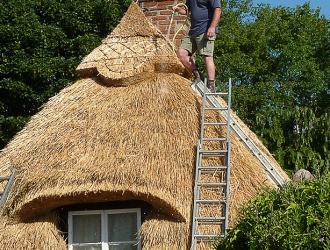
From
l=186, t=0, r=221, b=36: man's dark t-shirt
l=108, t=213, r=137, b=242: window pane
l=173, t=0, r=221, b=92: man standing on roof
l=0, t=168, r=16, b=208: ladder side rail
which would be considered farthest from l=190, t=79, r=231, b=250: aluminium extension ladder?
l=0, t=168, r=16, b=208: ladder side rail

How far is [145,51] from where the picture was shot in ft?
39.3

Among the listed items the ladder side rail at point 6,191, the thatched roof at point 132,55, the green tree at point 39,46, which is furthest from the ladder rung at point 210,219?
the green tree at point 39,46

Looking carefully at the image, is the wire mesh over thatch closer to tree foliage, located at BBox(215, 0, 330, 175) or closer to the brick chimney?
the brick chimney

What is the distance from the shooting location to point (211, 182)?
1014 cm

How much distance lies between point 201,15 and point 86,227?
334 centimetres

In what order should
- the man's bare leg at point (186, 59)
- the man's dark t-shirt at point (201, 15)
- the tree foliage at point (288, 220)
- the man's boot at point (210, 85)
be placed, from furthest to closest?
the man's bare leg at point (186, 59), the man's dark t-shirt at point (201, 15), the man's boot at point (210, 85), the tree foliage at point (288, 220)

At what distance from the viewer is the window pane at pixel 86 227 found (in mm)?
10602

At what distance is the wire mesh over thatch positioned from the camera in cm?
991

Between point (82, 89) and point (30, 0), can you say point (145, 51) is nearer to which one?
point (82, 89)

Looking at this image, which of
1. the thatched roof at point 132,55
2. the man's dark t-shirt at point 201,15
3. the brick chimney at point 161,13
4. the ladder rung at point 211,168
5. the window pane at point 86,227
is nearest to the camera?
the ladder rung at point 211,168

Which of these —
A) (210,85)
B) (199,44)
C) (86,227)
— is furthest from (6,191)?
(199,44)

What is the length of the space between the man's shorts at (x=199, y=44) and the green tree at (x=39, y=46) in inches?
307

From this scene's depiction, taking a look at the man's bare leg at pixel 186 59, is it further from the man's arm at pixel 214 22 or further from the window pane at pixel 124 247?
the window pane at pixel 124 247

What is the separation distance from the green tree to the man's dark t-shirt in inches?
312
